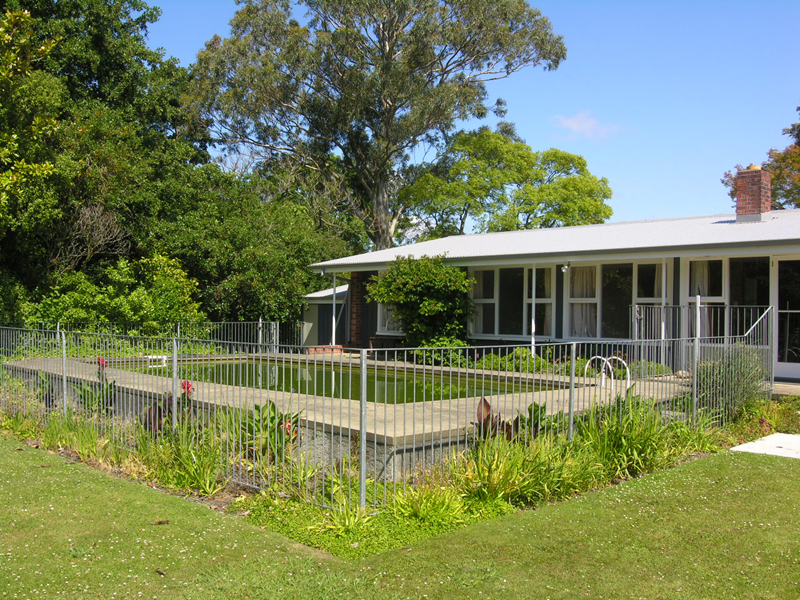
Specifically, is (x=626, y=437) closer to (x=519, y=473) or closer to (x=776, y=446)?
(x=519, y=473)

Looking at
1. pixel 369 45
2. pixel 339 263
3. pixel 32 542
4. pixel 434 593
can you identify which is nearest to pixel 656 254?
pixel 339 263

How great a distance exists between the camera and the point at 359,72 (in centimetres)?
3350

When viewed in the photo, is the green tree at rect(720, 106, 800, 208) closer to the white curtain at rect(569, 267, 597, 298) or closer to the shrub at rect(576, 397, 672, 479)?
the white curtain at rect(569, 267, 597, 298)

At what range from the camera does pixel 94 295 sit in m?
20.5

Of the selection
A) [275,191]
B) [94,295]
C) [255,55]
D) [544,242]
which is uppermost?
[255,55]

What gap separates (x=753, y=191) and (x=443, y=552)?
45.3ft

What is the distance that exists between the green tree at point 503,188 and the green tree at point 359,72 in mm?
2224

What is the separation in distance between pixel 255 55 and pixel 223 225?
13.6 m

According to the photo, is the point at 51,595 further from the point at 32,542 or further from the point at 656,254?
the point at 656,254

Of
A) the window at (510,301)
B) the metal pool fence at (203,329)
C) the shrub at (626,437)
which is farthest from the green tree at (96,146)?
the shrub at (626,437)

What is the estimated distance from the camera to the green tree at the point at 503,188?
36.9 m

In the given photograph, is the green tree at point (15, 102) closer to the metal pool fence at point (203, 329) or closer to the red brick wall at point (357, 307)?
the metal pool fence at point (203, 329)

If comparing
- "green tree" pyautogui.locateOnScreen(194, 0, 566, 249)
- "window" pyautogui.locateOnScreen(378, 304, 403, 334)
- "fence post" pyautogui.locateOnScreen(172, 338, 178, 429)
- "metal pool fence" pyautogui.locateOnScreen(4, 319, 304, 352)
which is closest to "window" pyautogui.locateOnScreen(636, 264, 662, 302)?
"window" pyautogui.locateOnScreen(378, 304, 403, 334)

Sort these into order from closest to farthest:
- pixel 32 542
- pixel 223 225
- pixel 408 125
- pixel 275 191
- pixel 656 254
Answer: pixel 32 542
pixel 656 254
pixel 223 225
pixel 408 125
pixel 275 191
